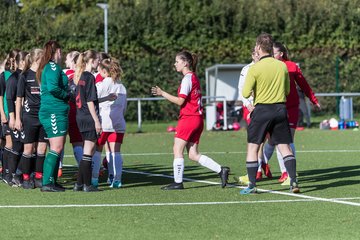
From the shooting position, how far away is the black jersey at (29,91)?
41.6 feet

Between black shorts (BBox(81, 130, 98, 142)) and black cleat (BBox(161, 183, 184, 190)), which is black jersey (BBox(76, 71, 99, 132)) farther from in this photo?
black cleat (BBox(161, 183, 184, 190))

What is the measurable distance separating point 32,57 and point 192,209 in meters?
3.64

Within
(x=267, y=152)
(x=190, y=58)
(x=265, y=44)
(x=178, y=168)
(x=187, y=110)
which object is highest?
(x=265, y=44)

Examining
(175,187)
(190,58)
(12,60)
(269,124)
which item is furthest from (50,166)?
(269,124)

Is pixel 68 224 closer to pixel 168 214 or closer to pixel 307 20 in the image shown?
pixel 168 214

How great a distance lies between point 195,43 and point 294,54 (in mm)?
3746

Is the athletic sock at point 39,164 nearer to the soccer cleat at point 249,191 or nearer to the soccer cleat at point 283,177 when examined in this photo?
the soccer cleat at point 249,191

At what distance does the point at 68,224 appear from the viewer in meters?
9.31

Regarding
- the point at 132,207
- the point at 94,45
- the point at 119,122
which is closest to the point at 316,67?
the point at 94,45

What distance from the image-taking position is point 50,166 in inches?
486

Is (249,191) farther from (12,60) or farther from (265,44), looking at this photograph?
(12,60)

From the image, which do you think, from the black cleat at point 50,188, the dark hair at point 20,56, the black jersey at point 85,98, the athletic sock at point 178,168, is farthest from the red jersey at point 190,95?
the dark hair at point 20,56

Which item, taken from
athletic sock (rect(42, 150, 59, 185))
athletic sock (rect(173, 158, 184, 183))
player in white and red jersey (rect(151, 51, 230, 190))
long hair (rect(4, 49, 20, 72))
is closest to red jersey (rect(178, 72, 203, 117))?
player in white and red jersey (rect(151, 51, 230, 190))

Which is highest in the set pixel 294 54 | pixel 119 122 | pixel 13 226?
pixel 294 54
